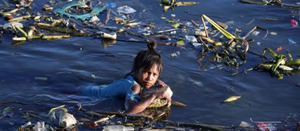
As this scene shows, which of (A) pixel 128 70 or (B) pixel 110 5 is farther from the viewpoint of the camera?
(B) pixel 110 5

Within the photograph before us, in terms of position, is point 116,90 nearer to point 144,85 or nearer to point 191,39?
point 144,85

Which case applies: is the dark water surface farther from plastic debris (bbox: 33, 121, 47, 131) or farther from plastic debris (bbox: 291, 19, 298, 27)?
plastic debris (bbox: 33, 121, 47, 131)

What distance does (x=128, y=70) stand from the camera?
5906mm

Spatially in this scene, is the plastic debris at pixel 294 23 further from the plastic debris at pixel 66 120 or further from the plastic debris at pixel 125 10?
the plastic debris at pixel 66 120

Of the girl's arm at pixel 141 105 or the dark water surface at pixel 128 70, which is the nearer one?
the girl's arm at pixel 141 105

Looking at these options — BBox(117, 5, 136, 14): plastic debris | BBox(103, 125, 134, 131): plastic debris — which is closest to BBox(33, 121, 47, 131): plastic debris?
BBox(103, 125, 134, 131): plastic debris

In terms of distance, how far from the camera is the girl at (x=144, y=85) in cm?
466

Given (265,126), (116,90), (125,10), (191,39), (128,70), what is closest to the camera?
(265,126)

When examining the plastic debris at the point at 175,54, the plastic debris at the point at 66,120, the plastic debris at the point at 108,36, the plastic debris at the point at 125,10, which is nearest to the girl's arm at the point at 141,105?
the plastic debris at the point at 66,120

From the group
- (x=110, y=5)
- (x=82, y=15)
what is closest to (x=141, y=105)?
(x=82, y=15)

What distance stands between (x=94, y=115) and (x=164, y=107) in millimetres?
760

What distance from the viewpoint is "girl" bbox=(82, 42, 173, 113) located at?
15.3 feet

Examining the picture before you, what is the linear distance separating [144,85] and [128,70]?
110cm

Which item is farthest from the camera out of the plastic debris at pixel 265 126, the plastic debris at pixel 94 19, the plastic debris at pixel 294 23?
the plastic debris at pixel 294 23
